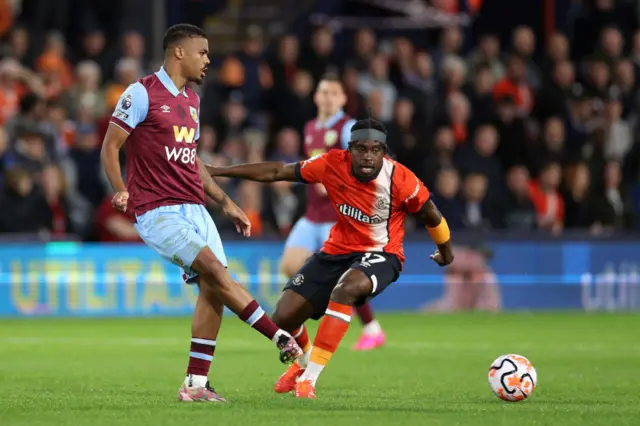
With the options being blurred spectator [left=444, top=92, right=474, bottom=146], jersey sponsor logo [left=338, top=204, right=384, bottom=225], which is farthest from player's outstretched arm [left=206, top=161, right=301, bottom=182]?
blurred spectator [left=444, top=92, right=474, bottom=146]

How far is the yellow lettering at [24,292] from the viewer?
697 inches

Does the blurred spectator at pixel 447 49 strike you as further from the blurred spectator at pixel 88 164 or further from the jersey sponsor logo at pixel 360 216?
the jersey sponsor logo at pixel 360 216

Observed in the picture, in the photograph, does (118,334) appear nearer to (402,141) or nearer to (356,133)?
(402,141)

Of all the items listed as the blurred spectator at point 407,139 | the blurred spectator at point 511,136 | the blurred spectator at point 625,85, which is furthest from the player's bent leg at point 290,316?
the blurred spectator at point 625,85

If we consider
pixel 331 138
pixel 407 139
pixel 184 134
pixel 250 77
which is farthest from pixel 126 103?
pixel 250 77

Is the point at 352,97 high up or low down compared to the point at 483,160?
up

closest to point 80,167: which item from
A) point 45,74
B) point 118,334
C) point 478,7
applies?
point 45,74

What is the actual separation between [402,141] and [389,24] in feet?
13.3

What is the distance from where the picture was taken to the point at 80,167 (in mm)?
18328

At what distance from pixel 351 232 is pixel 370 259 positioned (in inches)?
12.4

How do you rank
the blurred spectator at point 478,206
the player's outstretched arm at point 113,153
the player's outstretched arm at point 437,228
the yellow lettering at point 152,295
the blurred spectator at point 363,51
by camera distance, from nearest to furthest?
the player's outstretched arm at point 113,153, the player's outstretched arm at point 437,228, the yellow lettering at point 152,295, the blurred spectator at point 478,206, the blurred spectator at point 363,51

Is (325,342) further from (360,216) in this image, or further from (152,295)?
(152,295)

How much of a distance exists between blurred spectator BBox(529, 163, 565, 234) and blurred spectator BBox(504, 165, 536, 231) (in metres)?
0.14

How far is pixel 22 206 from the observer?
Result: 1766 centimetres
